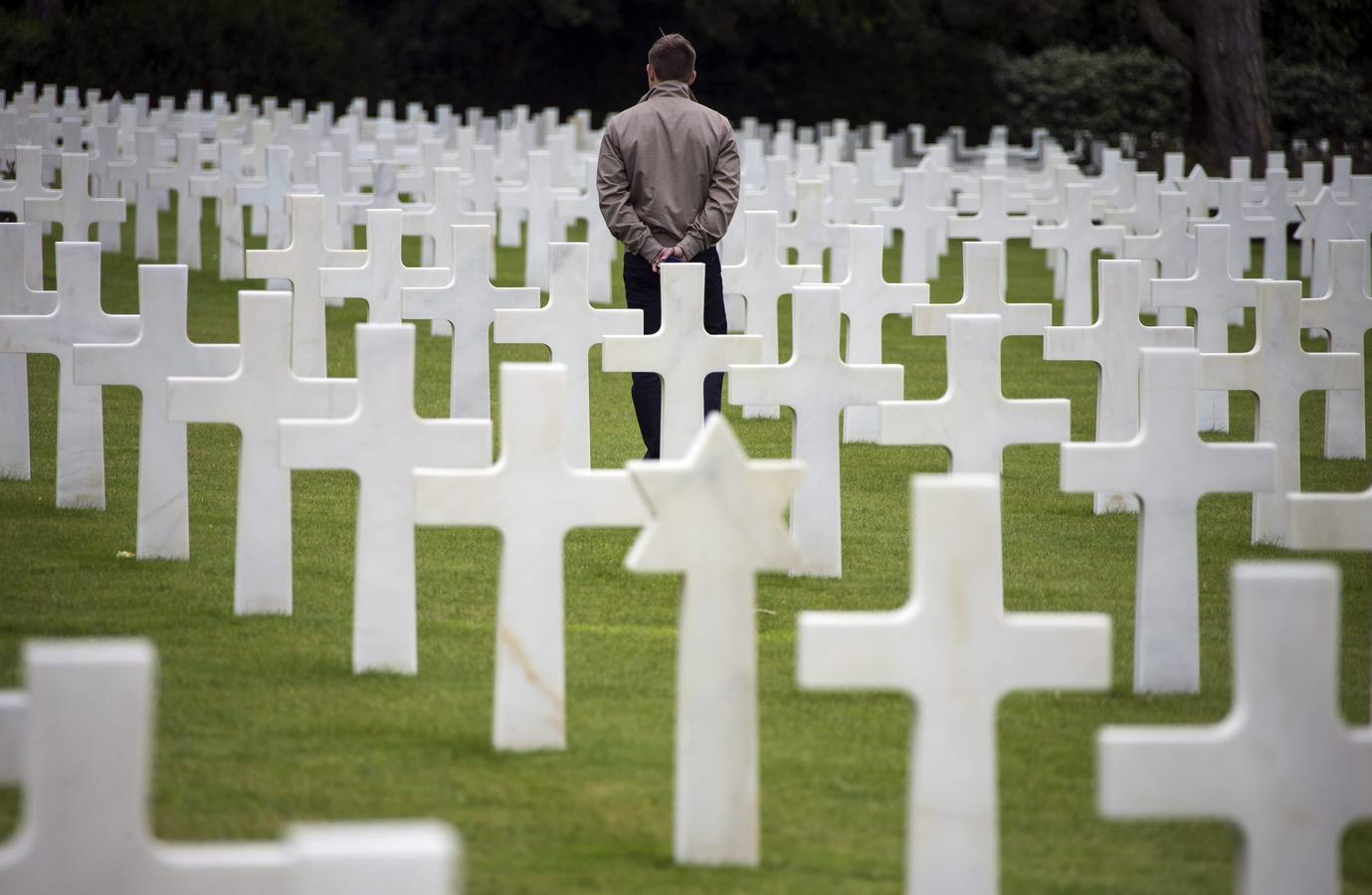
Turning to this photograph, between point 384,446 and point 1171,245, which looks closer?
point 384,446

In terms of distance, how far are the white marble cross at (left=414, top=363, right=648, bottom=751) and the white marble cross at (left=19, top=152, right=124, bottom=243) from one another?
751 centimetres

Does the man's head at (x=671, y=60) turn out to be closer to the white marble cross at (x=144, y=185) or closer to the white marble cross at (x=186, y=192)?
the white marble cross at (x=186, y=192)

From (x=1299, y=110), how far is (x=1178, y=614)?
28.0 metres

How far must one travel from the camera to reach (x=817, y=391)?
6.93m

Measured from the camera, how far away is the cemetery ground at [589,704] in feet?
14.3

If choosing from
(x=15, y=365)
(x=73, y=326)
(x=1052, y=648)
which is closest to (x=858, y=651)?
(x=1052, y=648)

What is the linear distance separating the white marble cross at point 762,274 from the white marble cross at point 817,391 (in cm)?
287

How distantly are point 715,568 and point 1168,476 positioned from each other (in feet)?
5.96

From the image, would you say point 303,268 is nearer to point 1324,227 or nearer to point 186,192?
point 186,192

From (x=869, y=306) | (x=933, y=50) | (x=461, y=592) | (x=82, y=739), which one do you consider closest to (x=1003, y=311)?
(x=869, y=306)

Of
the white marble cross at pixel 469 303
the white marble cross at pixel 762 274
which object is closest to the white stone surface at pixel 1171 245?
the white marble cross at pixel 762 274

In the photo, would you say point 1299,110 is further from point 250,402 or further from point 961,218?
point 250,402

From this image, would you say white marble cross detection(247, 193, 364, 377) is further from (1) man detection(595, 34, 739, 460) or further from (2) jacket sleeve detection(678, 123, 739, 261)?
(2) jacket sleeve detection(678, 123, 739, 261)

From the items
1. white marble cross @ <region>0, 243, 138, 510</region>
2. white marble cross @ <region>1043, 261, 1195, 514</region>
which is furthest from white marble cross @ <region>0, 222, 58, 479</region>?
white marble cross @ <region>1043, 261, 1195, 514</region>
